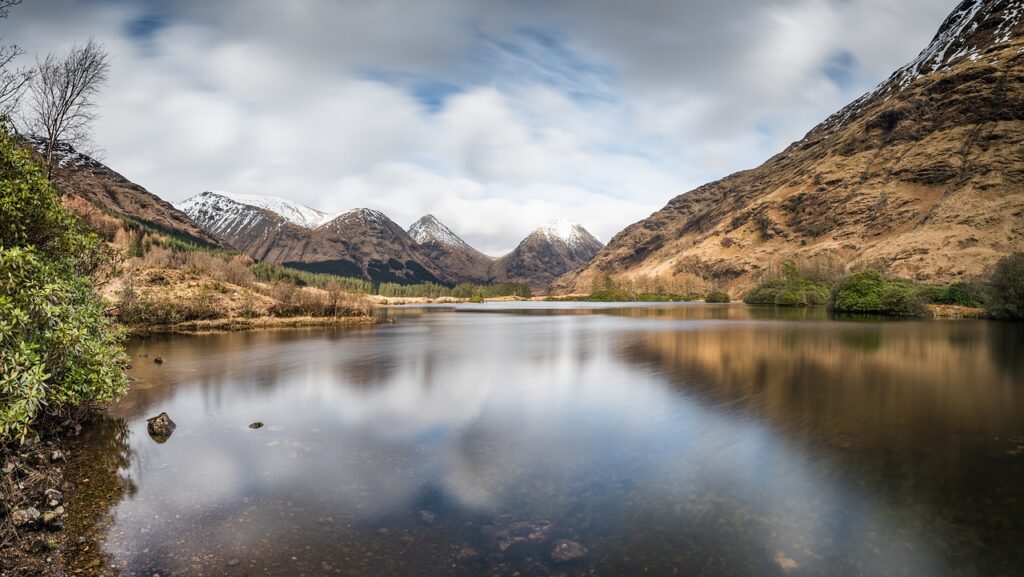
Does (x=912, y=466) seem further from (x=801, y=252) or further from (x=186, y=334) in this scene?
(x=801, y=252)

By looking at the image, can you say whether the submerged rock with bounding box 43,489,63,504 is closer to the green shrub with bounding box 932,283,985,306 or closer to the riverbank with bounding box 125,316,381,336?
the riverbank with bounding box 125,316,381,336

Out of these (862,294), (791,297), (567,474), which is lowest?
(567,474)

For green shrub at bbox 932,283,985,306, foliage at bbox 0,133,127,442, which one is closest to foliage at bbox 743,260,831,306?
green shrub at bbox 932,283,985,306

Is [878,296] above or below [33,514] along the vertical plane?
above

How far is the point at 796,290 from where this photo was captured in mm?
114750

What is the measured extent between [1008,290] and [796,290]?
185ft

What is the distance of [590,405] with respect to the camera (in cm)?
1870

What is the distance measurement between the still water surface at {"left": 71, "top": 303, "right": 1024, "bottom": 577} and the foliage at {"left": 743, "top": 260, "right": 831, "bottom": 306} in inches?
3942

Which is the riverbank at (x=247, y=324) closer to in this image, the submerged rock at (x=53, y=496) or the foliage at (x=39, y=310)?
the foliage at (x=39, y=310)

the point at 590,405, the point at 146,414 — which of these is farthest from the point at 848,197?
the point at 146,414

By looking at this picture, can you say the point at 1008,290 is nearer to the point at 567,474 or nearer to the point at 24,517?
the point at 567,474

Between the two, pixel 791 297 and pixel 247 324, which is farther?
pixel 791 297

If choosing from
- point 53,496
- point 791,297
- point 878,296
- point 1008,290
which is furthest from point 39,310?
point 791,297

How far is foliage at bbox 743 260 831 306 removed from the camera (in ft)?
371
